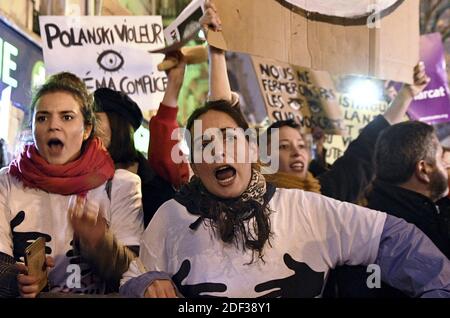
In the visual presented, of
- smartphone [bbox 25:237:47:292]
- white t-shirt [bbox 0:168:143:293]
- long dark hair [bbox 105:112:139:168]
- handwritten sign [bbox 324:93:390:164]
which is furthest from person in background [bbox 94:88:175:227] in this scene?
handwritten sign [bbox 324:93:390:164]

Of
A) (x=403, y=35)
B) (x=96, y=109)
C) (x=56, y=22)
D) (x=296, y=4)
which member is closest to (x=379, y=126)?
(x=403, y=35)

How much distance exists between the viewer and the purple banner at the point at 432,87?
241 centimetres

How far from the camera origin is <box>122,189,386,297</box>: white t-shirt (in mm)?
2160

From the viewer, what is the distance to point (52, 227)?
2.19 metres

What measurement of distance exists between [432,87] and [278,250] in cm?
79

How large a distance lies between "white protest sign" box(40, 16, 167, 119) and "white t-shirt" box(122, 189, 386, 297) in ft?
1.38

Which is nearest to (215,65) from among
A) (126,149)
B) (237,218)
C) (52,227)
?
(126,149)

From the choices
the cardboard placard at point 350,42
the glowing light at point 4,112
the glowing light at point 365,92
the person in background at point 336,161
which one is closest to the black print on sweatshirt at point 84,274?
the glowing light at point 4,112

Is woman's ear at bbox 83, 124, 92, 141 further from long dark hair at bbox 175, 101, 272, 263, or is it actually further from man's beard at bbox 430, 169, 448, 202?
man's beard at bbox 430, 169, 448, 202

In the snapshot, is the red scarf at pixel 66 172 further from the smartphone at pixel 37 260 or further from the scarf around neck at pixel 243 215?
the scarf around neck at pixel 243 215
